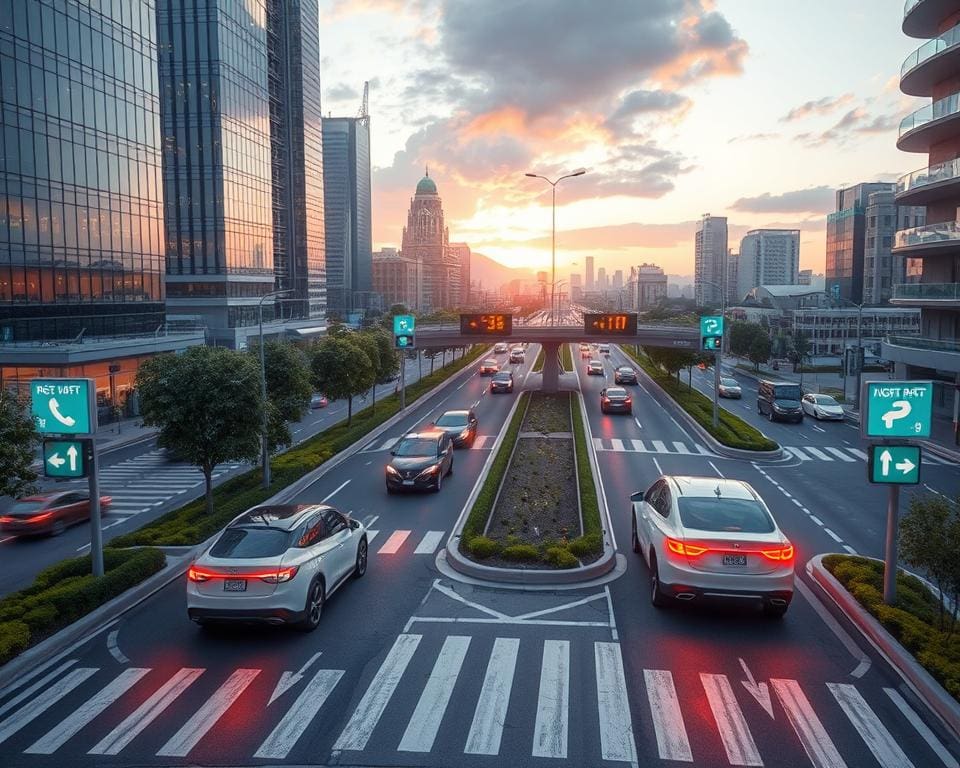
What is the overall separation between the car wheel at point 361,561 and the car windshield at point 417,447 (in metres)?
9.29

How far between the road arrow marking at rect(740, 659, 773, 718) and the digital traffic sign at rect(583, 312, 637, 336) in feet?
117

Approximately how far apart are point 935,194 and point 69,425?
143 ft

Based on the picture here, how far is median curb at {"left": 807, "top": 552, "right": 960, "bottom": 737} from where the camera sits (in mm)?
9078

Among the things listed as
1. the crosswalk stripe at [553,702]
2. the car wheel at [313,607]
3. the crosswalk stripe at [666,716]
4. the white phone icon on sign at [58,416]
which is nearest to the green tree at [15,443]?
the white phone icon on sign at [58,416]

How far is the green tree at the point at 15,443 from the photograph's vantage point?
13.0 meters

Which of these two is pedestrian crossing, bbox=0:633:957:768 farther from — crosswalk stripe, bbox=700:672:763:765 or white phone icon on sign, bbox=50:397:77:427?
white phone icon on sign, bbox=50:397:77:427

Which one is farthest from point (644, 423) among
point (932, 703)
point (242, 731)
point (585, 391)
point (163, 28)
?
point (163, 28)

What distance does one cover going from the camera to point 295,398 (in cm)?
2675

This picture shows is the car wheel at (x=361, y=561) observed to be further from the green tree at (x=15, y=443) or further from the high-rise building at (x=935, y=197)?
the high-rise building at (x=935, y=197)

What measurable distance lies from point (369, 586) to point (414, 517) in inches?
236

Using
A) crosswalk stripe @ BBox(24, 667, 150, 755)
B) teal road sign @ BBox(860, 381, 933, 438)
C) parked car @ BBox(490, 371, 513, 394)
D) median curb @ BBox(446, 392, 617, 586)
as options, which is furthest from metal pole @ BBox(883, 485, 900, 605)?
parked car @ BBox(490, 371, 513, 394)

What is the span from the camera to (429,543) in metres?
17.4

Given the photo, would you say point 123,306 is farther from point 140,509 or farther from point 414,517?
point 414,517

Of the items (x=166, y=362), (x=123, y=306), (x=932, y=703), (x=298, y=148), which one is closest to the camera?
(x=932, y=703)
